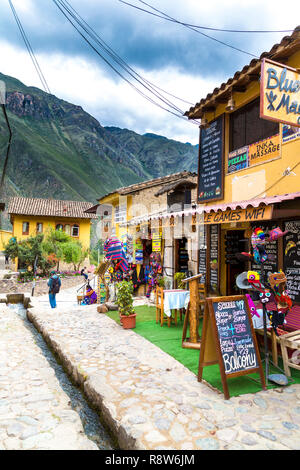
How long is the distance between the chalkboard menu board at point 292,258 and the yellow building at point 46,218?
3160 cm

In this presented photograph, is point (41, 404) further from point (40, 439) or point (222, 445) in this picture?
point (222, 445)

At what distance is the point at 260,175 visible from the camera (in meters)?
6.91

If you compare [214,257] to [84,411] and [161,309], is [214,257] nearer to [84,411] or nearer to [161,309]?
[161,309]

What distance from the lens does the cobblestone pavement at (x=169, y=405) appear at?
9.64 feet

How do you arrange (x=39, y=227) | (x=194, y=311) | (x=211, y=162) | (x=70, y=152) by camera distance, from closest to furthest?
(x=194, y=311), (x=211, y=162), (x=39, y=227), (x=70, y=152)

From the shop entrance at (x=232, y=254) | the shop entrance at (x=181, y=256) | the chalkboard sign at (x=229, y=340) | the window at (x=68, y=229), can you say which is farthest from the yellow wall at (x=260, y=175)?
the window at (x=68, y=229)

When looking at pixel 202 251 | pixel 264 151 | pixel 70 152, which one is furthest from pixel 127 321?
pixel 70 152

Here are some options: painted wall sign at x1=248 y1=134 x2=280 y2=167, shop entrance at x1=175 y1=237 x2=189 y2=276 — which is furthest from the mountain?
painted wall sign at x1=248 y1=134 x2=280 y2=167

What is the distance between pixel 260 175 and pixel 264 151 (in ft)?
1.84

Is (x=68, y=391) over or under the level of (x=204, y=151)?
under

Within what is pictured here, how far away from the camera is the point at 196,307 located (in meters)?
5.80

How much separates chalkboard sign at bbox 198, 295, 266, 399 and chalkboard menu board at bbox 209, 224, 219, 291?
13.5 feet

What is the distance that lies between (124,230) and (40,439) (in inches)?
558
